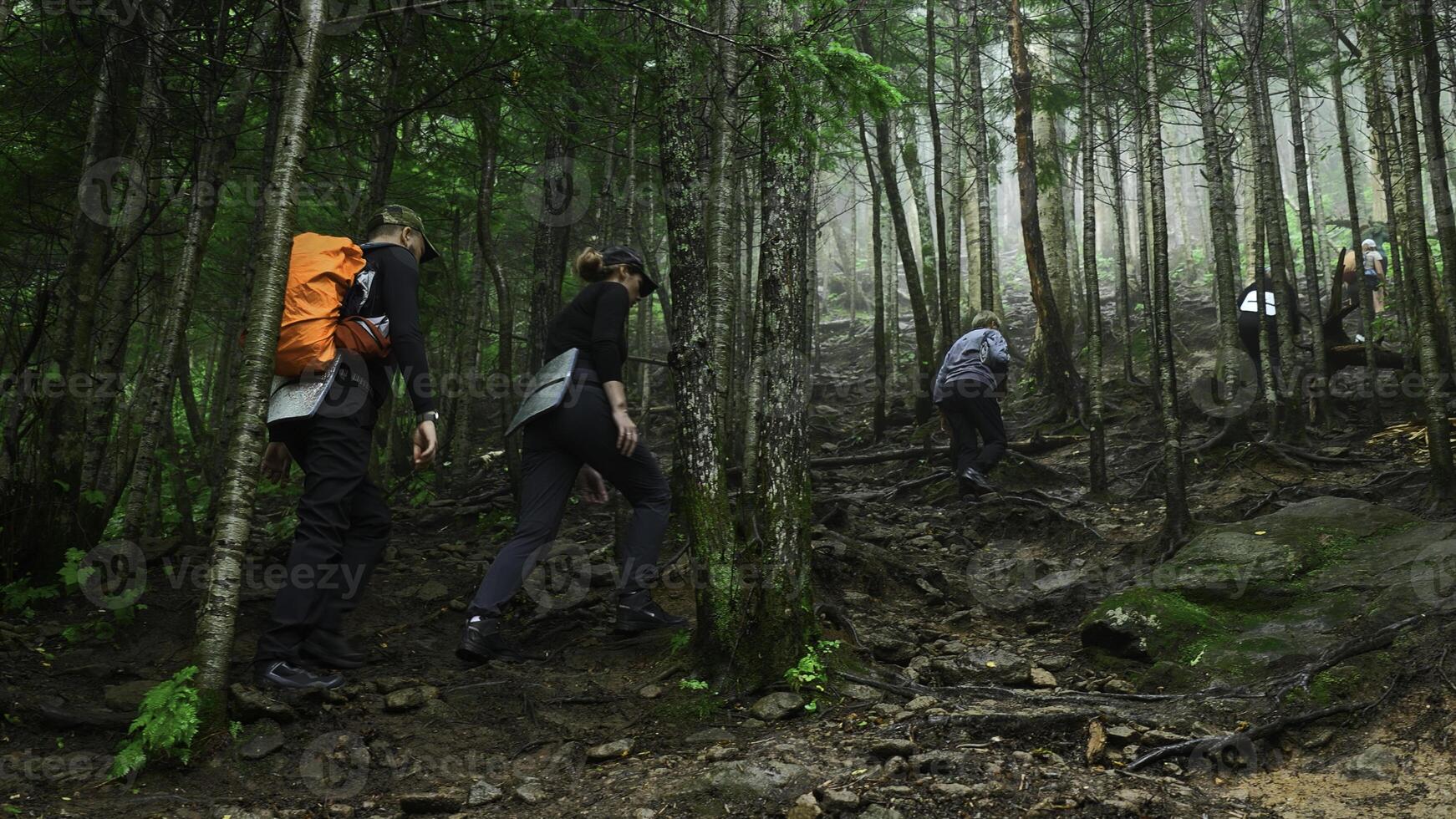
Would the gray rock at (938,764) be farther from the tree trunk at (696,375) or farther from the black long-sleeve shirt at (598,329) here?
the black long-sleeve shirt at (598,329)

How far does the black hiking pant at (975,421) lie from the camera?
873 cm

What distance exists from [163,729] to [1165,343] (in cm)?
656

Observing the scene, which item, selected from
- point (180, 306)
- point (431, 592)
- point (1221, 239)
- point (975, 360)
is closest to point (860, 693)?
point (431, 592)

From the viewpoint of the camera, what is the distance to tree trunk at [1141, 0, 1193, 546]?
19.9ft

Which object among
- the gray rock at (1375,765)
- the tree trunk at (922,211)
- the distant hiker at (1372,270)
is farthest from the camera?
the tree trunk at (922,211)

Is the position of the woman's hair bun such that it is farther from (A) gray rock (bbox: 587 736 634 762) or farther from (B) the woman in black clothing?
(A) gray rock (bbox: 587 736 634 762)

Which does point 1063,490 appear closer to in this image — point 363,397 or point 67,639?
point 363,397

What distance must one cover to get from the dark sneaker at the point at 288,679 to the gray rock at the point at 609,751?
3.89 feet

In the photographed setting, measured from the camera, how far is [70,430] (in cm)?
541

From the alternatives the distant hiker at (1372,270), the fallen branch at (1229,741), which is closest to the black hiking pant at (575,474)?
the fallen branch at (1229,741)

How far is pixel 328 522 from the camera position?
397cm

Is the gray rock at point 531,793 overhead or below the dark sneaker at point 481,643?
below

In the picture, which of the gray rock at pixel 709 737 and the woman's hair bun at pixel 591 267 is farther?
the woman's hair bun at pixel 591 267

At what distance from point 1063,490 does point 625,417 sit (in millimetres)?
5931
